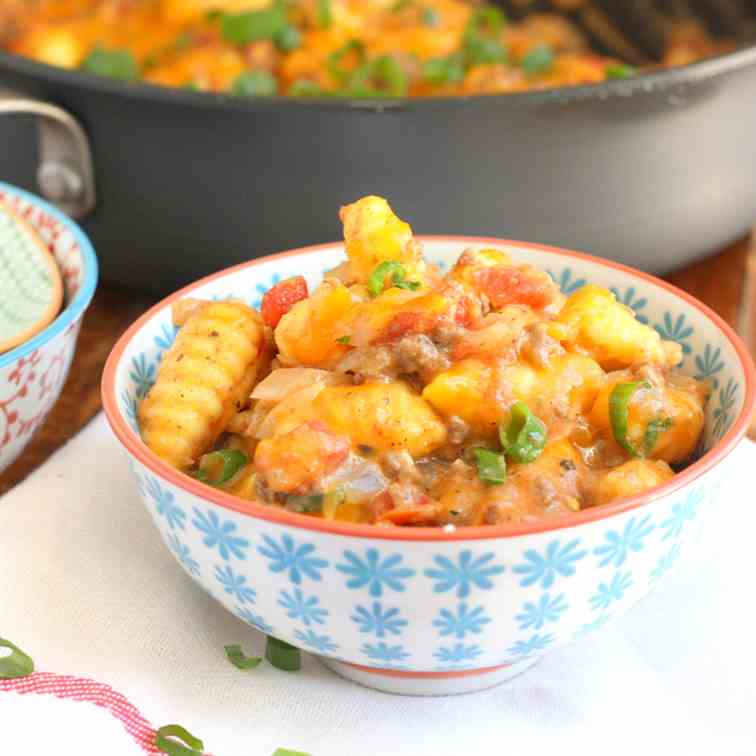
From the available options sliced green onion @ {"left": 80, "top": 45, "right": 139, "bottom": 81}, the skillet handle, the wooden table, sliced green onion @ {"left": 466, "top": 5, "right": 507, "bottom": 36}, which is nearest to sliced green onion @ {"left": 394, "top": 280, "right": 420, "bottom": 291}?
the wooden table

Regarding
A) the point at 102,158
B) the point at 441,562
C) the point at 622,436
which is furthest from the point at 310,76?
the point at 441,562

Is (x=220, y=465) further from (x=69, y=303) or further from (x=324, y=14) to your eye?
(x=324, y=14)

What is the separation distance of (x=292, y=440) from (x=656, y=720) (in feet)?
1.70

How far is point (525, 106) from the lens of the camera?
208 centimetres

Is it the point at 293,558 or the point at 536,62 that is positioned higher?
the point at 536,62

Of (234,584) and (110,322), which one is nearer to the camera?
(234,584)

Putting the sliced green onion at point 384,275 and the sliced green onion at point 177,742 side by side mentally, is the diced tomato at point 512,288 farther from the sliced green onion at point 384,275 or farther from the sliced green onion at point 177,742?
the sliced green onion at point 177,742

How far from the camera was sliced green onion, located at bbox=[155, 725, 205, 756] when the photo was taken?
131cm

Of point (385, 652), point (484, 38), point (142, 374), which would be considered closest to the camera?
point (385, 652)

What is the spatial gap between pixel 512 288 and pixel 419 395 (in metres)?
0.20

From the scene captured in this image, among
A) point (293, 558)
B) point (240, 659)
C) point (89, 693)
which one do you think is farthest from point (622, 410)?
point (89, 693)

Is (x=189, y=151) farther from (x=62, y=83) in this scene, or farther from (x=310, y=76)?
(x=310, y=76)

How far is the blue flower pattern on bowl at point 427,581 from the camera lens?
4.01 feet

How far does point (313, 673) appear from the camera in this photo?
1.46m
